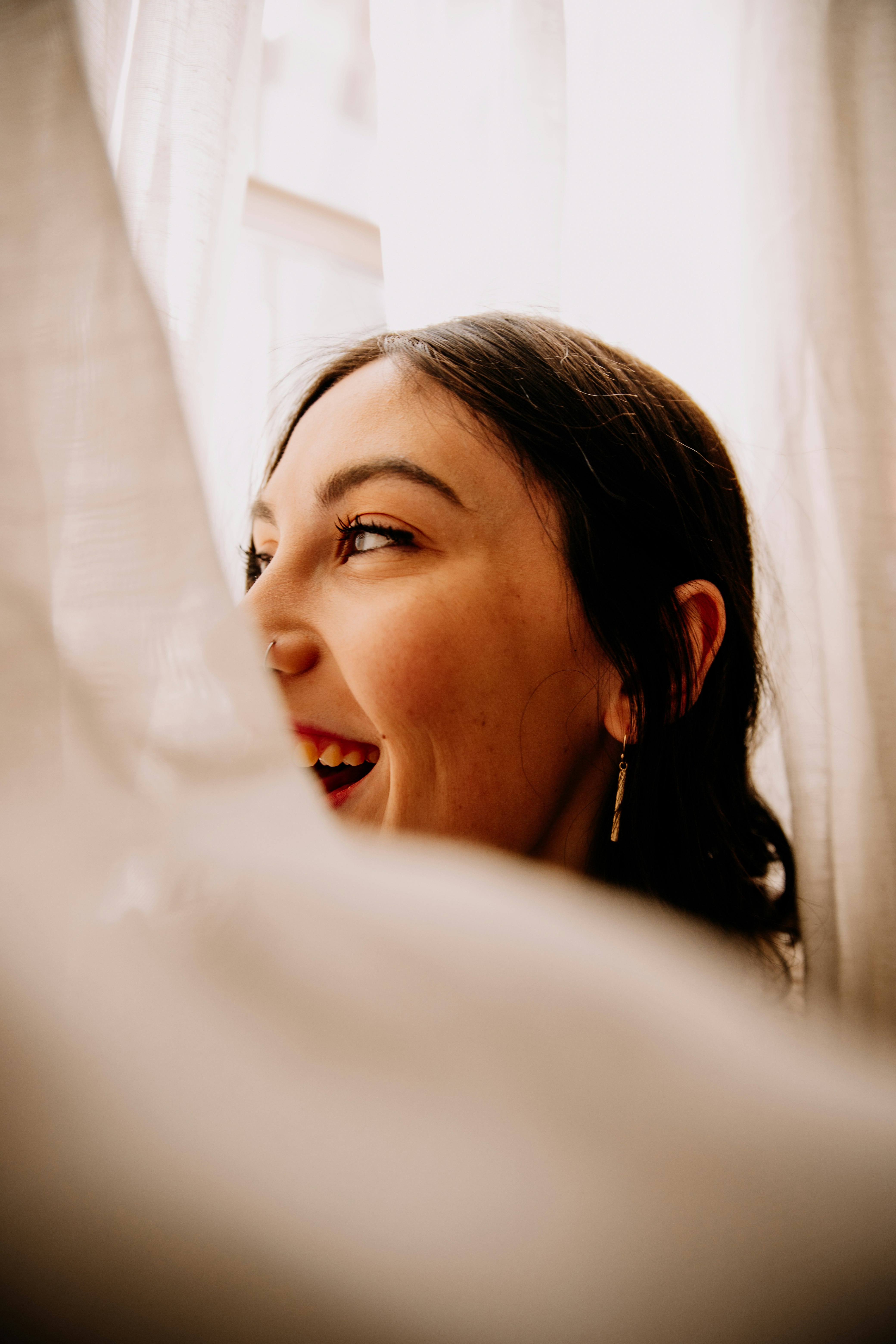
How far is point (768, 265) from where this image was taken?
0.95 m

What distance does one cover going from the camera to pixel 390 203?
2.82 feet

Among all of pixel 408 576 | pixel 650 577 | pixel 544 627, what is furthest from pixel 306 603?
pixel 650 577

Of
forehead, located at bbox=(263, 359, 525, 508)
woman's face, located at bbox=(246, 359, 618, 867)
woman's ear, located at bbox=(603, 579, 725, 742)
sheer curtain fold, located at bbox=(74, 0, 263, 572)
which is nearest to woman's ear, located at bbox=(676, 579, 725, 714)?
woman's ear, located at bbox=(603, 579, 725, 742)

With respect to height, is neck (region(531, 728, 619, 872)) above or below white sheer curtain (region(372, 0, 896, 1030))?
below

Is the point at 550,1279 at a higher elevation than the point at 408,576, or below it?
below

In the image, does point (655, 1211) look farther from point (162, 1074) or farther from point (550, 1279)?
point (162, 1074)

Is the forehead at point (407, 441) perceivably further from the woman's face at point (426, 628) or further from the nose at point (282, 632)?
the nose at point (282, 632)

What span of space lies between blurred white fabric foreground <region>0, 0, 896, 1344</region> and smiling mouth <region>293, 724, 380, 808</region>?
406 millimetres

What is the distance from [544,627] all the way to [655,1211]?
1.67 feet

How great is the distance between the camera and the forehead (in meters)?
0.70

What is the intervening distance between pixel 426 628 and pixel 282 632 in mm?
140

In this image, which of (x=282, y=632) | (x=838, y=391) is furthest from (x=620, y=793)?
(x=838, y=391)

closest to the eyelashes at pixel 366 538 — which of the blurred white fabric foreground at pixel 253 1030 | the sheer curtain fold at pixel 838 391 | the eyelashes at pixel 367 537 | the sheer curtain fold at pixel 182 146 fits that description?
the eyelashes at pixel 367 537

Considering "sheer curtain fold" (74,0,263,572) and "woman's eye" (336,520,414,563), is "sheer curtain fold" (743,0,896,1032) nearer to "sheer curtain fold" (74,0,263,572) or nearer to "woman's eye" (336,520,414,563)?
"woman's eye" (336,520,414,563)
